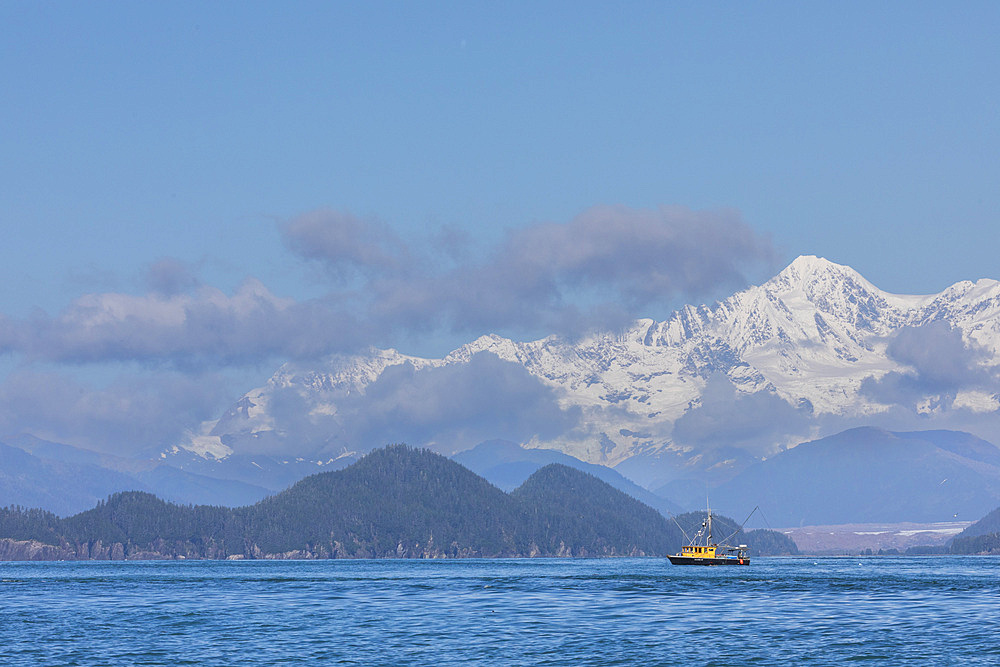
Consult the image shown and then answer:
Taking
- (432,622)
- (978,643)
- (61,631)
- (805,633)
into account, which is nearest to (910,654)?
(978,643)

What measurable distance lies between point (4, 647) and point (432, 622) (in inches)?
2228

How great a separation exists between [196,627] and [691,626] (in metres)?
65.0

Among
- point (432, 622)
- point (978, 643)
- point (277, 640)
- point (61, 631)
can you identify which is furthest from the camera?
point (432, 622)

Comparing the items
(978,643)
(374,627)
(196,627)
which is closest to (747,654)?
(978,643)

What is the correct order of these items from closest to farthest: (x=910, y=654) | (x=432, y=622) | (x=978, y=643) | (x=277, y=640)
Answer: (x=910, y=654), (x=978, y=643), (x=277, y=640), (x=432, y=622)

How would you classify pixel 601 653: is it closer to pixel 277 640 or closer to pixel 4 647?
pixel 277 640

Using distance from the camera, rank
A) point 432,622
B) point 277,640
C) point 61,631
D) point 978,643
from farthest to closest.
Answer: point 432,622, point 61,631, point 277,640, point 978,643

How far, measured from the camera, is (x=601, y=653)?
434ft

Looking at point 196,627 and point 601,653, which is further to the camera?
point 196,627

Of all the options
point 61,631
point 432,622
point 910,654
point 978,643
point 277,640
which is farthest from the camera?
point 432,622

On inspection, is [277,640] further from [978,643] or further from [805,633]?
[978,643]

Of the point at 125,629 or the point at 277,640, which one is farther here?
the point at 125,629

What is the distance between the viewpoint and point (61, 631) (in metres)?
161

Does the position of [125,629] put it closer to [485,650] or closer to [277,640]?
[277,640]
